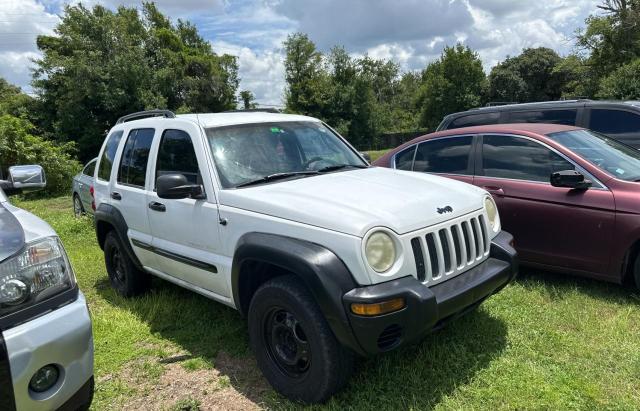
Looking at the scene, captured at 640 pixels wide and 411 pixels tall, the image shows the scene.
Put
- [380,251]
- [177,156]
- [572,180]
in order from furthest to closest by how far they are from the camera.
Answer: [572,180] → [177,156] → [380,251]

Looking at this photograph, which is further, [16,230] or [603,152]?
[603,152]

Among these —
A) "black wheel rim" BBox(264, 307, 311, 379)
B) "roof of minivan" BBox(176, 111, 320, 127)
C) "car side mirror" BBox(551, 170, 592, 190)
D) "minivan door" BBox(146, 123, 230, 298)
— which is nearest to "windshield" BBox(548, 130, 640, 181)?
"car side mirror" BBox(551, 170, 592, 190)

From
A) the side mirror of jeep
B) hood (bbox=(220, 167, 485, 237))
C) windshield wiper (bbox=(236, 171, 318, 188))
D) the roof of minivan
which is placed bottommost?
hood (bbox=(220, 167, 485, 237))

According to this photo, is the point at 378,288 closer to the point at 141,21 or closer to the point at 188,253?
the point at 188,253

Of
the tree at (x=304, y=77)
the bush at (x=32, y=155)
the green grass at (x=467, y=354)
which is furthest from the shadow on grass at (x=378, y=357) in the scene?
the tree at (x=304, y=77)

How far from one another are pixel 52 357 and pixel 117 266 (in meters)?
3.26

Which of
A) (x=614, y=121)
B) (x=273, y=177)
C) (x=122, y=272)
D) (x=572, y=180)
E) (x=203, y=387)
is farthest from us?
(x=614, y=121)

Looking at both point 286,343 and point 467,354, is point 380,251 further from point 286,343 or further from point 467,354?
point 467,354

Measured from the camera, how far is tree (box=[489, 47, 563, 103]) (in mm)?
43562

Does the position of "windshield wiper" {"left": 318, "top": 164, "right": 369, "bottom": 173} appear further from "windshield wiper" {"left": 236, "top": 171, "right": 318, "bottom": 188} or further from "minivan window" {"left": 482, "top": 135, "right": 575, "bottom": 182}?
"minivan window" {"left": 482, "top": 135, "right": 575, "bottom": 182}

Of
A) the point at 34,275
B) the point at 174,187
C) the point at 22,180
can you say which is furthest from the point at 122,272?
the point at 34,275

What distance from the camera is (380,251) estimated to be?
2.79 meters

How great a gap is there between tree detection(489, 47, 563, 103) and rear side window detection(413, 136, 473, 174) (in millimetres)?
40984

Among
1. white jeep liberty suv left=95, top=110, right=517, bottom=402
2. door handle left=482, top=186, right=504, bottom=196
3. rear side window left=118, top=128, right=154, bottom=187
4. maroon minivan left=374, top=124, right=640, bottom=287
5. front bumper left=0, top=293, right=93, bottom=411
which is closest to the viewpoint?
front bumper left=0, top=293, right=93, bottom=411
